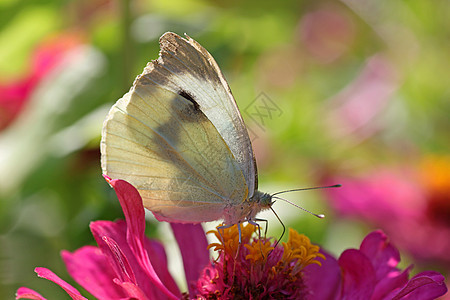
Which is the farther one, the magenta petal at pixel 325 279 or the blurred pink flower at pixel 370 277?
the magenta petal at pixel 325 279

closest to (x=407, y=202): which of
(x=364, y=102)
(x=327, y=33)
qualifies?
(x=364, y=102)

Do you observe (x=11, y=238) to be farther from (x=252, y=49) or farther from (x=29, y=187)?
(x=252, y=49)

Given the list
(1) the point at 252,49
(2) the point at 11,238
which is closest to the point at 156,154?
(2) the point at 11,238

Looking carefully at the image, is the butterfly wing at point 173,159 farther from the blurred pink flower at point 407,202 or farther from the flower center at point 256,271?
the blurred pink flower at point 407,202

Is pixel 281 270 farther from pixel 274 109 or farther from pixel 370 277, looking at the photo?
pixel 274 109

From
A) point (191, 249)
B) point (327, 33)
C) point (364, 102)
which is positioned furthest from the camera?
point (327, 33)

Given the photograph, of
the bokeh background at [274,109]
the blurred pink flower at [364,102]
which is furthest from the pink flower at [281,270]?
the blurred pink flower at [364,102]

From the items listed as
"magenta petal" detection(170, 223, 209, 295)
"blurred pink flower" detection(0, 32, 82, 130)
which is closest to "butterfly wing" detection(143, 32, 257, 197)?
"magenta petal" detection(170, 223, 209, 295)
